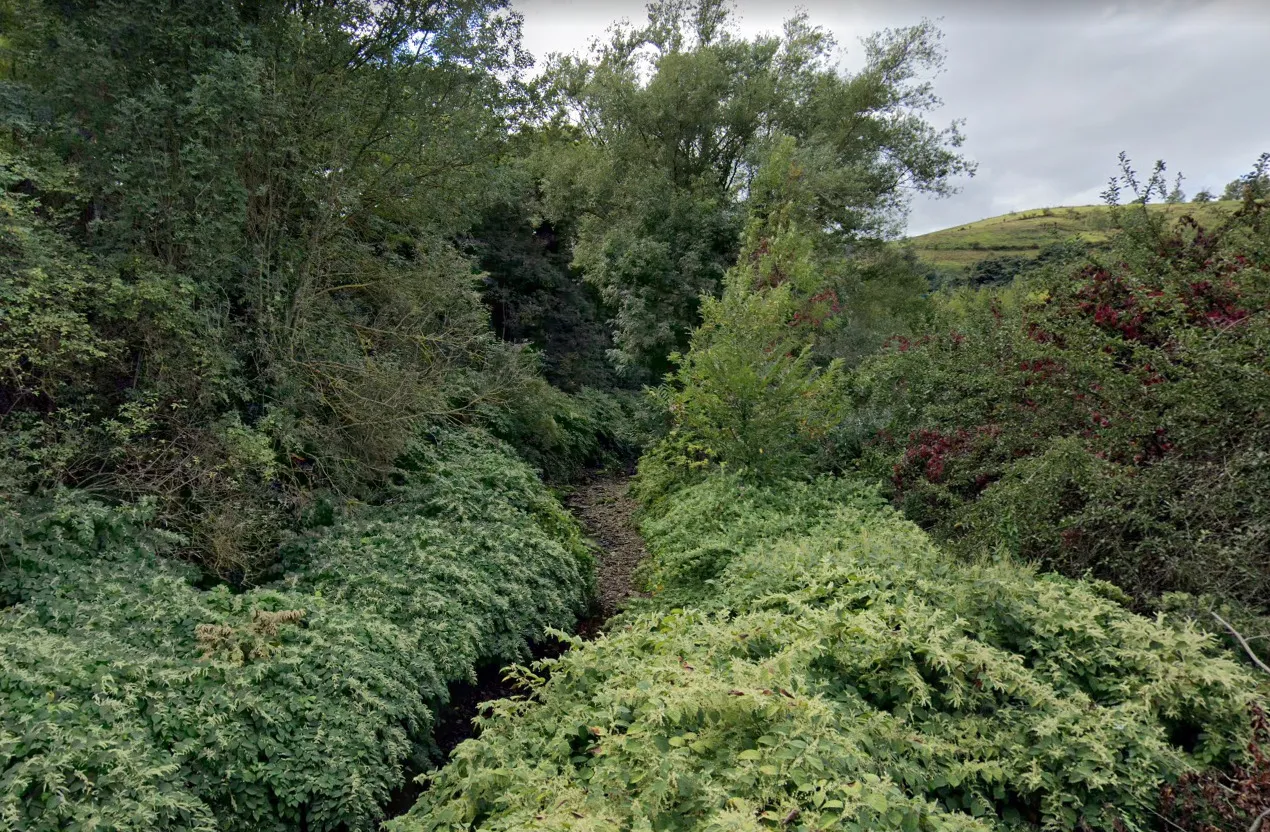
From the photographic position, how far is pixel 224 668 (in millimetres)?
4012

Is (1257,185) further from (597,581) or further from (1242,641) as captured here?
(597,581)

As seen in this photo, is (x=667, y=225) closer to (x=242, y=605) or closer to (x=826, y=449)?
(x=826, y=449)

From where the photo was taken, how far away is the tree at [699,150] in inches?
618

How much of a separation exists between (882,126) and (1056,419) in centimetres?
1639

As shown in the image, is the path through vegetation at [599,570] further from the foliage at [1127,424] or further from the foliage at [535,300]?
the foliage at [535,300]

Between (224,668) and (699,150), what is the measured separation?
16828 mm

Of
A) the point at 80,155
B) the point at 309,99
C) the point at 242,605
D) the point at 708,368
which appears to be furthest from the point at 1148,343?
the point at 80,155

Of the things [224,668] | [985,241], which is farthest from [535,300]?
[985,241]

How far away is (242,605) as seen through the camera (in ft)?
15.7

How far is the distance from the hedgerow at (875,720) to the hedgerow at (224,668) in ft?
2.52

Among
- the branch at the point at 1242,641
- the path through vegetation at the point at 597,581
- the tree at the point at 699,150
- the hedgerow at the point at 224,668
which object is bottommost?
the path through vegetation at the point at 597,581

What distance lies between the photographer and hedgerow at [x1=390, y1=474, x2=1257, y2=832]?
2691mm

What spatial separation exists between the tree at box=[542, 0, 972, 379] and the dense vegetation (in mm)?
5002

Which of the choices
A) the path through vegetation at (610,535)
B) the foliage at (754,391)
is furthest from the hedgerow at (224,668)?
the foliage at (754,391)
